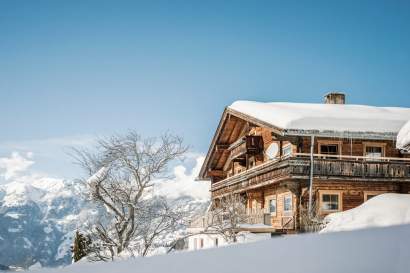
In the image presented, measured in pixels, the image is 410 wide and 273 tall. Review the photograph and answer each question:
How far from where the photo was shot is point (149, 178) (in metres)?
19.0

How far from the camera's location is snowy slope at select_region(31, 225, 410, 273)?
84.7 inches

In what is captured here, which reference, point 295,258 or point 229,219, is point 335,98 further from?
point 295,258

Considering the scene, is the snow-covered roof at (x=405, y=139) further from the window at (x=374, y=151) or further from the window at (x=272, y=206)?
the window at (x=272, y=206)

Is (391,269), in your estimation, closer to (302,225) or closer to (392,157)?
→ (302,225)

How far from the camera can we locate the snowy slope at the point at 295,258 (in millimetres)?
2152

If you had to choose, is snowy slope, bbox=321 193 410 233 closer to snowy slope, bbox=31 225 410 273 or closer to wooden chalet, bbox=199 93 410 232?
wooden chalet, bbox=199 93 410 232

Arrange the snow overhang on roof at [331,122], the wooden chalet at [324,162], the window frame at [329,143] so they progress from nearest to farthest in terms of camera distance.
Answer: the wooden chalet at [324,162] → the snow overhang on roof at [331,122] → the window frame at [329,143]

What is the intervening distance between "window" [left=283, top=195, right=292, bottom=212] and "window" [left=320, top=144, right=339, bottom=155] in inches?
110

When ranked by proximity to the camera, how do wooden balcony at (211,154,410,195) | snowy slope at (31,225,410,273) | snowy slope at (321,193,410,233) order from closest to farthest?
1. snowy slope at (31,225,410,273)
2. snowy slope at (321,193,410,233)
3. wooden balcony at (211,154,410,195)

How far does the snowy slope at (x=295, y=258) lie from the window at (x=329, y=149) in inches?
798

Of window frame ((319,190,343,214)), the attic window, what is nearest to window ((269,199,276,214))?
window frame ((319,190,343,214))

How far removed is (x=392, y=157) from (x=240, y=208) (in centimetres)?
805

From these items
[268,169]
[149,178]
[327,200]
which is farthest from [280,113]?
[149,178]

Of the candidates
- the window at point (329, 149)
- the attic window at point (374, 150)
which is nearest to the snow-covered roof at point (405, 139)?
the window at point (329, 149)
